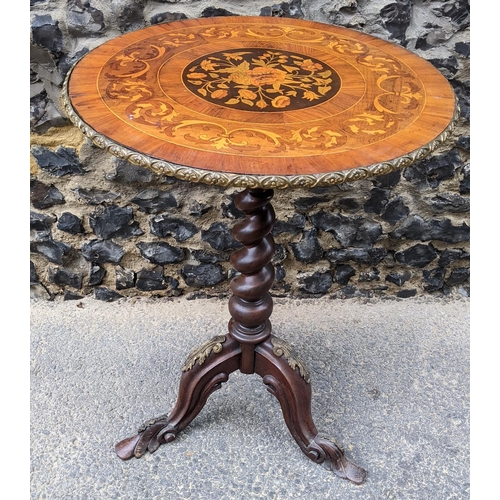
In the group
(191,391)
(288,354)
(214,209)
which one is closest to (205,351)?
(191,391)

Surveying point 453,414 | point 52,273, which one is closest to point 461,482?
point 453,414

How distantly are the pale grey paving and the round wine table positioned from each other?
0.31ft

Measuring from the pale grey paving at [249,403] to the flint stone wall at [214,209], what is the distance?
104mm

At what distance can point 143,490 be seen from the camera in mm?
1738

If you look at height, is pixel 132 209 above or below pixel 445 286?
above

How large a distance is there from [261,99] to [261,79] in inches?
5.0

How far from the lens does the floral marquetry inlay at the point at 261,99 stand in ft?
4.07

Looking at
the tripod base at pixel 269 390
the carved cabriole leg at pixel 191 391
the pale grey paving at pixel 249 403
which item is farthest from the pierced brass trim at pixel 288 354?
the pale grey paving at pixel 249 403

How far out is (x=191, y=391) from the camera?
1819 millimetres

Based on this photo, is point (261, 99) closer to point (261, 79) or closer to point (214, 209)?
point (261, 79)

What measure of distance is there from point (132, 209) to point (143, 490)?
1.02 metres

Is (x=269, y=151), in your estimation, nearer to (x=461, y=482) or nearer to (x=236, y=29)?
(x=236, y=29)

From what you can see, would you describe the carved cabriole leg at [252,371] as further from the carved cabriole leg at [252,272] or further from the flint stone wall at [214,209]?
the flint stone wall at [214,209]

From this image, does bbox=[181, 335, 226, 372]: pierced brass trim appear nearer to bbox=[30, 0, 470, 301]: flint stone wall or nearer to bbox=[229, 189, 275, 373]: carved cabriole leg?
bbox=[229, 189, 275, 373]: carved cabriole leg
